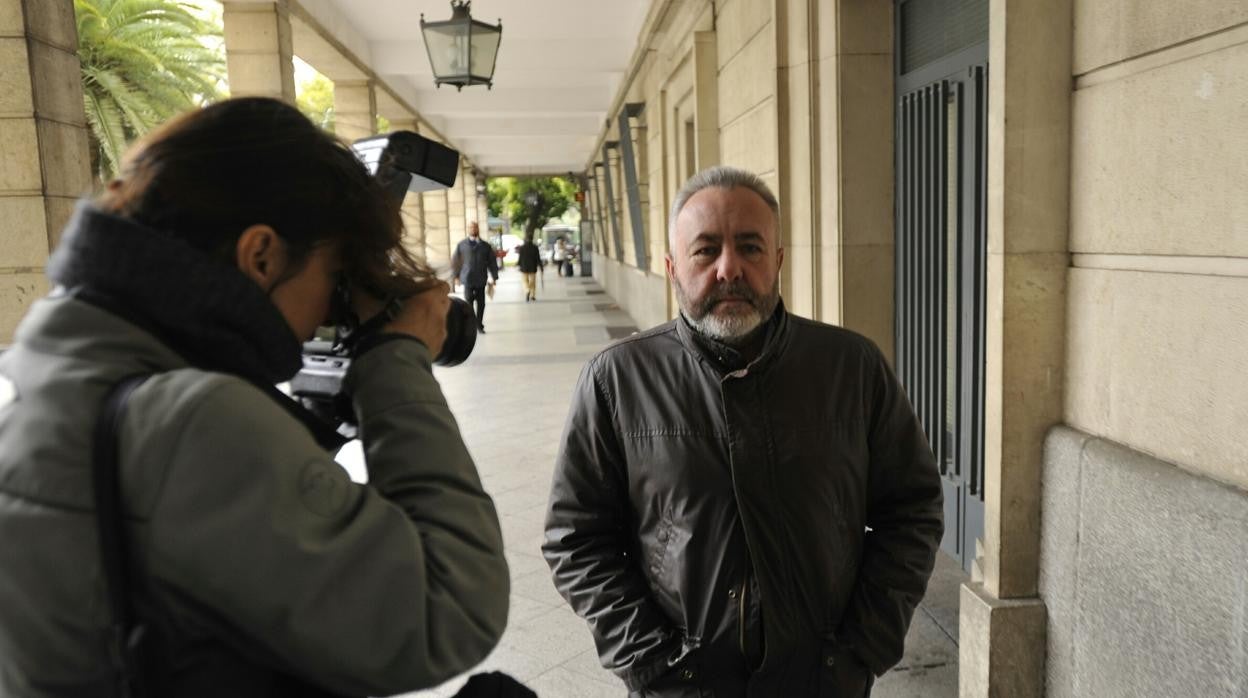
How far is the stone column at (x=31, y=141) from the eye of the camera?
5.07 meters

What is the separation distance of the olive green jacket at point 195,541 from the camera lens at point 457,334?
0.33 m

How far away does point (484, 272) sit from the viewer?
600 inches

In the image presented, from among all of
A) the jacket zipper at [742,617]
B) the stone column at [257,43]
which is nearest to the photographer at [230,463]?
the jacket zipper at [742,617]

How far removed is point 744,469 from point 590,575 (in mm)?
398

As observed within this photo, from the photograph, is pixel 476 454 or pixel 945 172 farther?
pixel 476 454

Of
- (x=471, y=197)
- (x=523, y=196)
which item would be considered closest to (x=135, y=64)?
(x=471, y=197)

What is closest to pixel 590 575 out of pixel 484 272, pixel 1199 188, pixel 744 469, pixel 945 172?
pixel 744 469

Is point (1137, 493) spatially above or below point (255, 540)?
below

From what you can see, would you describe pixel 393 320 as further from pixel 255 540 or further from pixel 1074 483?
pixel 1074 483

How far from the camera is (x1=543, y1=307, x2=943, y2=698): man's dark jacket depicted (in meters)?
1.85

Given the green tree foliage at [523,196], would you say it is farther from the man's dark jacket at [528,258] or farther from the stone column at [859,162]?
the stone column at [859,162]

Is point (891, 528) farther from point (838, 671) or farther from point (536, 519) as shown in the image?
point (536, 519)

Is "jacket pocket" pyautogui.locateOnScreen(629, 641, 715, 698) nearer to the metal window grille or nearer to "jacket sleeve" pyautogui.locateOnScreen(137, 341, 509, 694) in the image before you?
"jacket sleeve" pyautogui.locateOnScreen(137, 341, 509, 694)

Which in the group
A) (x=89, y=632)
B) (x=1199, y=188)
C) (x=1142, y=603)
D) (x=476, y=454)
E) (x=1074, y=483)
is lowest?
(x=476, y=454)
